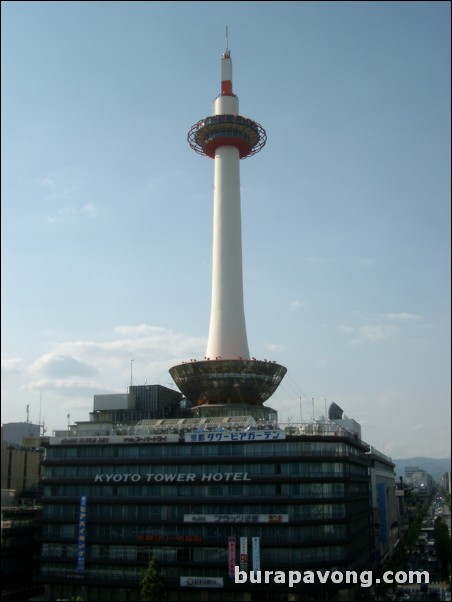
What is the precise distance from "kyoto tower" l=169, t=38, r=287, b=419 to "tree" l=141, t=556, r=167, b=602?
3500 centimetres

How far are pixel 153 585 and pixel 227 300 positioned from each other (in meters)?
60.0

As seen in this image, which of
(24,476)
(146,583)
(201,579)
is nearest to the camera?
(146,583)

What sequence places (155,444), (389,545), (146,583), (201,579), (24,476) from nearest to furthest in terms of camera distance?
1. (146,583)
2. (201,579)
3. (155,444)
4. (24,476)
5. (389,545)

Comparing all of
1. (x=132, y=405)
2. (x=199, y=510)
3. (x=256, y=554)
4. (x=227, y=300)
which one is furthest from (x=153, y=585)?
(x=227, y=300)

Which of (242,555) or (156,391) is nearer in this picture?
(242,555)

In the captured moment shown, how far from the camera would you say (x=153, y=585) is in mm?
80562

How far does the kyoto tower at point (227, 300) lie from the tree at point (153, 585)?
35.0 meters

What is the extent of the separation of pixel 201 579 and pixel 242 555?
278 inches

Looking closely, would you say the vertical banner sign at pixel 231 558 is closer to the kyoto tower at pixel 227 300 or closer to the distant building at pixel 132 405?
the kyoto tower at pixel 227 300

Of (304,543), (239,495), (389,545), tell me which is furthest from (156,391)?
(389,545)

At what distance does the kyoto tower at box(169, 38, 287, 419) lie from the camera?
116 metres

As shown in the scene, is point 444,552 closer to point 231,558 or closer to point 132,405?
point 231,558

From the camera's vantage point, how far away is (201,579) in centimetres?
8681

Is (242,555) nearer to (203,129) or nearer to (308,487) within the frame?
(308,487)
